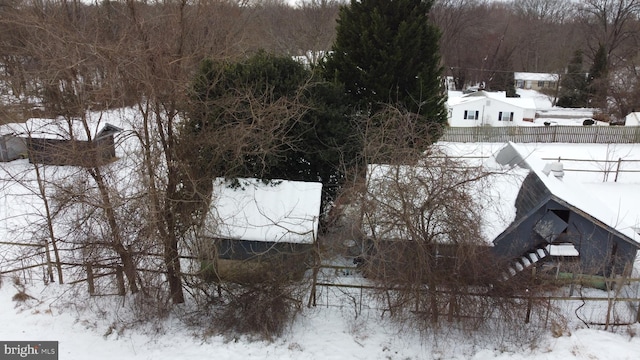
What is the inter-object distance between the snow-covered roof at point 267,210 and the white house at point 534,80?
53495 mm

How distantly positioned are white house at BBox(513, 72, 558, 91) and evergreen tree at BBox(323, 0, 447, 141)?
153ft

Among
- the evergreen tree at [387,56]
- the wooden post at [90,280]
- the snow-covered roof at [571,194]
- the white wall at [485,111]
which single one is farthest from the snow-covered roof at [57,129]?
the white wall at [485,111]

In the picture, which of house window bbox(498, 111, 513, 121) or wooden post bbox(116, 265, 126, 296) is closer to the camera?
wooden post bbox(116, 265, 126, 296)

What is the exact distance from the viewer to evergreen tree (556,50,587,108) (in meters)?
46.9

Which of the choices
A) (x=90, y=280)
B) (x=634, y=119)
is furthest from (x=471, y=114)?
(x=90, y=280)

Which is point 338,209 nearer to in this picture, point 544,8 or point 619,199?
point 619,199

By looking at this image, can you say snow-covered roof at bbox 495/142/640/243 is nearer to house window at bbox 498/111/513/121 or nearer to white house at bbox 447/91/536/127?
white house at bbox 447/91/536/127

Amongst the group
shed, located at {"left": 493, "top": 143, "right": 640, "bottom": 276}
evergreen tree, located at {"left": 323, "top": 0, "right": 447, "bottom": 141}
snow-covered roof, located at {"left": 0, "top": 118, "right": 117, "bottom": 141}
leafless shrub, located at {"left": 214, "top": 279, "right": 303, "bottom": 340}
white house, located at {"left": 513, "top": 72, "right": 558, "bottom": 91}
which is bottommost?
leafless shrub, located at {"left": 214, "top": 279, "right": 303, "bottom": 340}

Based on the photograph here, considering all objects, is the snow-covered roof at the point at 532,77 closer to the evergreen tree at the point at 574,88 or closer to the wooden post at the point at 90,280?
the evergreen tree at the point at 574,88

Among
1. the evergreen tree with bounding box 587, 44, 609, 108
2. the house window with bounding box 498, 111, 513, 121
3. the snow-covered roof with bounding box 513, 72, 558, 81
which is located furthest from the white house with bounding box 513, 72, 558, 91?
the house window with bounding box 498, 111, 513, 121

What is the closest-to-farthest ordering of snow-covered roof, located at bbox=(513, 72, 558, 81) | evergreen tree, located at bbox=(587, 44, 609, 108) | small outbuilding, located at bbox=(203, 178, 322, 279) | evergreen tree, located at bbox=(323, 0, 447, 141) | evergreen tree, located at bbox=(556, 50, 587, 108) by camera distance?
small outbuilding, located at bbox=(203, 178, 322, 279)
evergreen tree, located at bbox=(323, 0, 447, 141)
evergreen tree, located at bbox=(587, 44, 609, 108)
evergreen tree, located at bbox=(556, 50, 587, 108)
snow-covered roof, located at bbox=(513, 72, 558, 81)

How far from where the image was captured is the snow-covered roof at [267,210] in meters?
10.6

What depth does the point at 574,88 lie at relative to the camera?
155 feet

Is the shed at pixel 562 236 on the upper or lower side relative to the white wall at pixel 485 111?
lower
